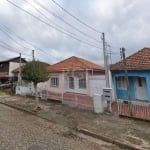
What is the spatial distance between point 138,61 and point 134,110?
4.42 metres

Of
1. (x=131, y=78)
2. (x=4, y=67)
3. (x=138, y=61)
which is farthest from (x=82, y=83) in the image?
(x=4, y=67)

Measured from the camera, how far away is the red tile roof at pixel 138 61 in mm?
13127

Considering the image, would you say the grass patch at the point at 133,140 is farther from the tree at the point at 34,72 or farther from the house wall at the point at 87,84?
the tree at the point at 34,72

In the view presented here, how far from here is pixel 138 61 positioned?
1391 centimetres

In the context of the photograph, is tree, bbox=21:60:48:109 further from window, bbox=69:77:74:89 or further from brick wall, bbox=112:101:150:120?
window, bbox=69:77:74:89

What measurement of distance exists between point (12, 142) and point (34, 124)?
2737 mm

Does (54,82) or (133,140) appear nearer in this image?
(133,140)

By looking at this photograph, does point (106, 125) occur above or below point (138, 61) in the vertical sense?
below

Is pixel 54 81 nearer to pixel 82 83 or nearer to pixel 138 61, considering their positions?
pixel 82 83

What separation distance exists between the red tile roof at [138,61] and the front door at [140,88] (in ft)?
4.41

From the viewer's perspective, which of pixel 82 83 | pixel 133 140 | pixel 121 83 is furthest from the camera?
pixel 82 83

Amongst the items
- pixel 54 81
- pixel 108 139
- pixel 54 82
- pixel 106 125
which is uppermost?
pixel 54 81

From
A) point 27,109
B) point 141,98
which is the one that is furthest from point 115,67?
point 27,109

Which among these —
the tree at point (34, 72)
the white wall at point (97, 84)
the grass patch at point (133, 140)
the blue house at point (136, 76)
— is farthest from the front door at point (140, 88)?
the tree at point (34, 72)
